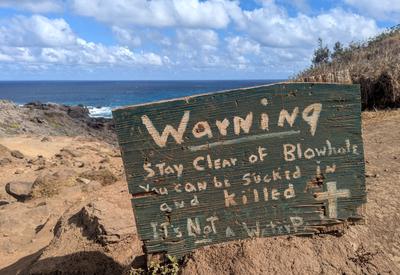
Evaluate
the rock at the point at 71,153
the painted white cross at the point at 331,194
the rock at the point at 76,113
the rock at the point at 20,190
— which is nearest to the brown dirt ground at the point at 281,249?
the painted white cross at the point at 331,194

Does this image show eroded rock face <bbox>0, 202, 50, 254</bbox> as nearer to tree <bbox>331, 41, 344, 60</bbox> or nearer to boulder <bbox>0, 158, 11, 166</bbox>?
boulder <bbox>0, 158, 11, 166</bbox>

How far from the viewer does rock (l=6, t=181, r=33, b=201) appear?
9258mm

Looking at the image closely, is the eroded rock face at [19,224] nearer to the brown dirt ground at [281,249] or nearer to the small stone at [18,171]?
the brown dirt ground at [281,249]

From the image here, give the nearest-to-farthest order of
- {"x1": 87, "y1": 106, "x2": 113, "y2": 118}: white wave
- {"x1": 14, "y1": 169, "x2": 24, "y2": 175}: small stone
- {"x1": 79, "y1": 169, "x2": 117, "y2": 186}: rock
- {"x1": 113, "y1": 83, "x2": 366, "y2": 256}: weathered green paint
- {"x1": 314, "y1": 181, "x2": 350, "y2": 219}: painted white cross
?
{"x1": 113, "y1": 83, "x2": 366, "y2": 256}: weathered green paint < {"x1": 314, "y1": 181, "x2": 350, "y2": 219}: painted white cross < {"x1": 79, "y1": 169, "x2": 117, "y2": 186}: rock < {"x1": 14, "y1": 169, "x2": 24, "y2": 175}: small stone < {"x1": 87, "y1": 106, "x2": 113, "y2": 118}: white wave

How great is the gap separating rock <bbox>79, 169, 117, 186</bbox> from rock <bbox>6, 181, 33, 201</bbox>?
984 millimetres

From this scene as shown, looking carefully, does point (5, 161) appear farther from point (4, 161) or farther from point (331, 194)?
point (331, 194)

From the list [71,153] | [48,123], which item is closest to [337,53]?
[71,153]

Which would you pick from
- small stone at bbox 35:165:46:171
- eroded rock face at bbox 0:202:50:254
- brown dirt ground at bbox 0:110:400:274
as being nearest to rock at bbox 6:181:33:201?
eroded rock face at bbox 0:202:50:254

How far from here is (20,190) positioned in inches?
371

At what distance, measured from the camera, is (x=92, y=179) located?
360 inches

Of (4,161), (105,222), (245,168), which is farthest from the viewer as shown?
(4,161)

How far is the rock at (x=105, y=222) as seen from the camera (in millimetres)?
5031

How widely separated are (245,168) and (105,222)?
7.15ft

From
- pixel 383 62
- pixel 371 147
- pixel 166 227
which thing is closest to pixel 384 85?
pixel 383 62
